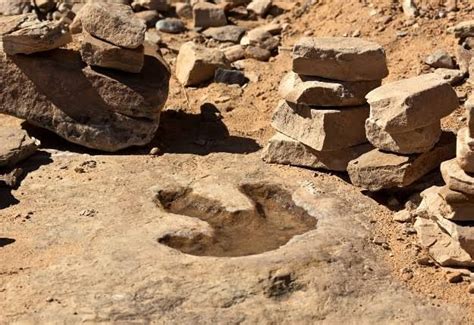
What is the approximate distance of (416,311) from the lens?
7.42 metres

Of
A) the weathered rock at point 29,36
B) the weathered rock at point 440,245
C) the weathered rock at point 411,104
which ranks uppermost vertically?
the weathered rock at point 29,36

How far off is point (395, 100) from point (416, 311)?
6.73 ft

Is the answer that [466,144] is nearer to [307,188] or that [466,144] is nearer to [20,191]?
[307,188]

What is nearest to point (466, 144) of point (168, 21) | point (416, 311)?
point (416, 311)

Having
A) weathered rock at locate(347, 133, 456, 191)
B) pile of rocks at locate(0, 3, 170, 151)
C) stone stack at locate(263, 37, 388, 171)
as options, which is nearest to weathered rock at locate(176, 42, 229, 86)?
pile of rocks at locate(0, 3, 170, 151)

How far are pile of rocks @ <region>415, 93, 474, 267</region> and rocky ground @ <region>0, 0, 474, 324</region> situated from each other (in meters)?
0.18

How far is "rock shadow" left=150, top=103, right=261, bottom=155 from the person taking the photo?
10.3m

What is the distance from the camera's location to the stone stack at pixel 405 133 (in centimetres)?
860

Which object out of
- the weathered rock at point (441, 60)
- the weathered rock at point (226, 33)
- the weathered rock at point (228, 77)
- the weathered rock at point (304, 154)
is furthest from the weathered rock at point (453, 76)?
the weathered rock at point (226, 33)

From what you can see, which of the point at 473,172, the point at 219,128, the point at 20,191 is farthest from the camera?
the point at 219,128

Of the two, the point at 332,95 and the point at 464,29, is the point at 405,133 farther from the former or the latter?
the point at 464,29

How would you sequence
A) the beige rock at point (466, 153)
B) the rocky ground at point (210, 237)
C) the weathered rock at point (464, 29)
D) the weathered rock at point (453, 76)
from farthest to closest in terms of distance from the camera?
the weathered rock at point (464, 29), the weathered rock at point (453, 76), the beige rock at point (466, 153), the rocky ground at point (210, 237)

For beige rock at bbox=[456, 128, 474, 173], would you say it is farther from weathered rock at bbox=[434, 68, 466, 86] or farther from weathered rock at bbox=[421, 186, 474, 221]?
weathered rock at bbox=[434, 68, 466, 86]

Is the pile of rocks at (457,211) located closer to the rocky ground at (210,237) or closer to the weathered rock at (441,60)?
the rocky ground at (210,237)
